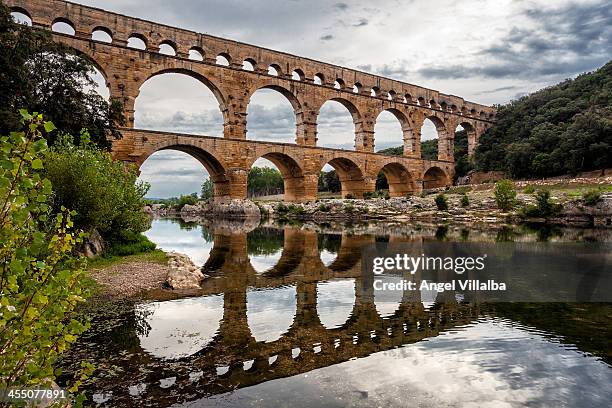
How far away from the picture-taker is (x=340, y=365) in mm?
5352

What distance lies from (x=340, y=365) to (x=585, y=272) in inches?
326

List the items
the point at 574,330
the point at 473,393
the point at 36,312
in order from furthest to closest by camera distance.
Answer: the point at 574,330 → the point at 473,393 → the point at 36,312

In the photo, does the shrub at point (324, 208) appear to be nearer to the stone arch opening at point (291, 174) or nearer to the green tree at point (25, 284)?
the stone arch opening at point (291, 174)

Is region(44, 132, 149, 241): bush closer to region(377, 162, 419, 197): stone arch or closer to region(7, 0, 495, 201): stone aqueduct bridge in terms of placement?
region(7, 0, 495, 201): stone aqueduct bridge

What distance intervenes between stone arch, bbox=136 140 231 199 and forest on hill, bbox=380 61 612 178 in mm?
27427

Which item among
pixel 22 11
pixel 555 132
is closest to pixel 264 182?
pixel 555 132

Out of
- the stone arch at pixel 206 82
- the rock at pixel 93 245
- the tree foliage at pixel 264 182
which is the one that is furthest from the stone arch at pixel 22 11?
the tree foliage at pixel 264 182

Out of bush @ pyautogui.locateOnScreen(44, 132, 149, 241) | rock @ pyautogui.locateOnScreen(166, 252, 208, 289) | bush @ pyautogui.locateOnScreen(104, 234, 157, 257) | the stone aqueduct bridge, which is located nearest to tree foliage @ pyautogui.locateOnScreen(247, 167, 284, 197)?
the stone aqueduct bridge

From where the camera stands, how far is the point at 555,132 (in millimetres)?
42031

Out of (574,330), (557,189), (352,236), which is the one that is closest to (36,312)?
(574,330)

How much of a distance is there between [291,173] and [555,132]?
25.2m

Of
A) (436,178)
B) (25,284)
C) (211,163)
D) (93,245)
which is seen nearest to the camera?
(25,284)

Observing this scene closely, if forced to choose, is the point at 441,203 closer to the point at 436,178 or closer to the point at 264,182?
the point at 436,178

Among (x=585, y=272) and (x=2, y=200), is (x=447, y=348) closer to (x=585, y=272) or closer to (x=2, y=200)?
(x=2, y=200)
